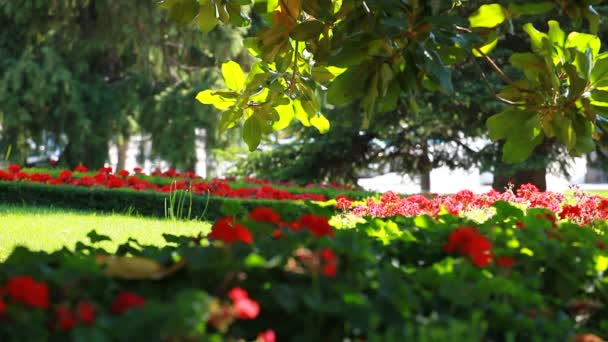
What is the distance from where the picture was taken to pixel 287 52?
3.69 meters

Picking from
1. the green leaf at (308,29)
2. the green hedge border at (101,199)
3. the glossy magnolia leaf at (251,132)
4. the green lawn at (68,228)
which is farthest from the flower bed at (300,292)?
the green hedge border at (101,199)

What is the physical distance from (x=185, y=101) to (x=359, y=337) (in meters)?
14.3

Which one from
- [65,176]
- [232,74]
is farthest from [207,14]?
[65,176]

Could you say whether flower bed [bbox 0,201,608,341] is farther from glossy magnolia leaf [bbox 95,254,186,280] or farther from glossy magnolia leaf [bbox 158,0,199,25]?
glossy magnolia leaf [bbox 158,0,199,25]

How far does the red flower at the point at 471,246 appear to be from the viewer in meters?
2.09

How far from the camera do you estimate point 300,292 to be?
1676 millimetres

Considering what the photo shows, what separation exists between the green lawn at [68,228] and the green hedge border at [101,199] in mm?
725

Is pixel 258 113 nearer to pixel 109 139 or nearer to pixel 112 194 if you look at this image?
pixel 112 194

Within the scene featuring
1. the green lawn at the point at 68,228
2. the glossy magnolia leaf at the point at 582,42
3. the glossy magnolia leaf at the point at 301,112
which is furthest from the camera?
the green lawn at the point at 68,228

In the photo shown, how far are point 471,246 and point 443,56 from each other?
113 centimetres

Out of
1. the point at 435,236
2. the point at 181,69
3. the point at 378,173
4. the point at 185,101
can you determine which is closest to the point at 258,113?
the point at 435,236

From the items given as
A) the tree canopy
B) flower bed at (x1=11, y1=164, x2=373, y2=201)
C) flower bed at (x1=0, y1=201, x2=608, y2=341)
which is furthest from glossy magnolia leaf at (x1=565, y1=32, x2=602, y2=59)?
flower bed at (x1=11, y1=164, x2=373, y2=201)

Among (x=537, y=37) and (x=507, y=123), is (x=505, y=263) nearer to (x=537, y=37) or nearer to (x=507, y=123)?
(x=507, y=123)

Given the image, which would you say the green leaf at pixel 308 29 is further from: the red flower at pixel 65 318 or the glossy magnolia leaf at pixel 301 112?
the red flower at pixel 65 318
